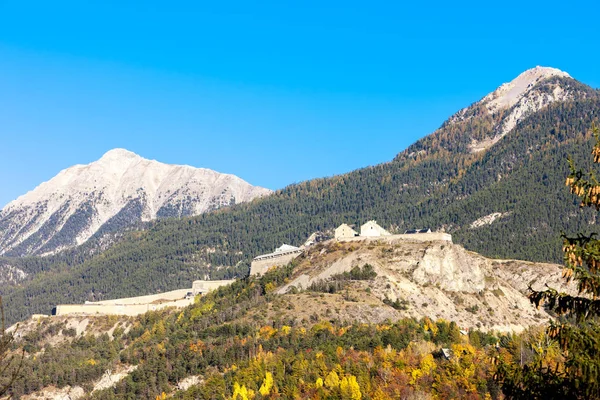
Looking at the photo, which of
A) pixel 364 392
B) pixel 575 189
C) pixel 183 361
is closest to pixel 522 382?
pixel 575 189

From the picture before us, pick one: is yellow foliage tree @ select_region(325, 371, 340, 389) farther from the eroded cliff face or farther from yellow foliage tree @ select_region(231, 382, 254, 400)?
the eroded cliff face

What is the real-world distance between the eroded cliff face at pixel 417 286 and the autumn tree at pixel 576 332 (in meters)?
124

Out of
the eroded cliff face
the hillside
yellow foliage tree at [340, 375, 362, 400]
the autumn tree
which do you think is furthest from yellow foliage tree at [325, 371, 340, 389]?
the autumn tree

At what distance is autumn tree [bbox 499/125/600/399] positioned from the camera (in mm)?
28734

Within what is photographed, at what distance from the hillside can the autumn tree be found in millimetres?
92927

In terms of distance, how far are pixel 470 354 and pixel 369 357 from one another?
50.1ft

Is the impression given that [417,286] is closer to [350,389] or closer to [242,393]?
[350,389]

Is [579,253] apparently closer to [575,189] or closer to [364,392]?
[575,189]

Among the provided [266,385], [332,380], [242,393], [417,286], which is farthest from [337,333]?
[417,286]

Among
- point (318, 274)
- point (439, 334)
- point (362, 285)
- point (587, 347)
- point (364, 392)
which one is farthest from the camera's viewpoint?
point (318, 274)

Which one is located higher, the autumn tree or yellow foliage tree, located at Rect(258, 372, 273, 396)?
the autumn tree

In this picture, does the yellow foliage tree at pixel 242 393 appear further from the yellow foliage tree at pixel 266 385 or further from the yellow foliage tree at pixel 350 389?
the yellow foliage tree at pixel 350 389

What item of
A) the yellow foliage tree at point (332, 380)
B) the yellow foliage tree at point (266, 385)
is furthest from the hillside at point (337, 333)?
the yellow foliage tree at point (266, 385)

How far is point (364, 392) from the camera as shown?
125688mm
